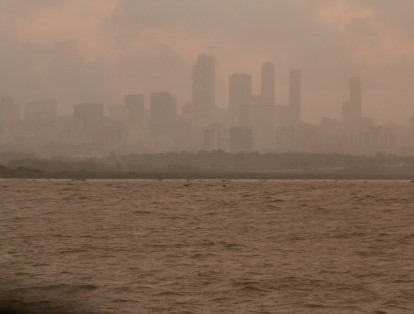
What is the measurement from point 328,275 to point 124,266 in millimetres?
7439

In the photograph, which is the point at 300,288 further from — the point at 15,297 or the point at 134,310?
the point at 15,297

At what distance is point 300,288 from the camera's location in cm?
2362

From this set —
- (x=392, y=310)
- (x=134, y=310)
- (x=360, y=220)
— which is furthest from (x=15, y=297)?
(x=360, y=220)

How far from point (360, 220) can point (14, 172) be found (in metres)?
148

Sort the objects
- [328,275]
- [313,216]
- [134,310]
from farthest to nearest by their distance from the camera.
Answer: [313,216], [328,275], [134,310]

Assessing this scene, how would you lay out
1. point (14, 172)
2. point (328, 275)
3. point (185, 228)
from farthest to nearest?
point (14, 172), point (185, 228), point (328, 275)

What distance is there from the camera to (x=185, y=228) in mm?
43156

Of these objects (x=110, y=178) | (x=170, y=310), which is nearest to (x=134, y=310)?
(x=170, y=310)

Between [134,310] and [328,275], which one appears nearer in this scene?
[134,310]

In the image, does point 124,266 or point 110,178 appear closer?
point 124,266

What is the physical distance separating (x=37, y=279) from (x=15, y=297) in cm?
374

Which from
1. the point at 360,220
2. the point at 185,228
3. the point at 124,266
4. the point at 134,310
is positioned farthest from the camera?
the point at 360,220

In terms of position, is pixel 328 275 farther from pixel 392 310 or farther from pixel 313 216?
pixel 313 216

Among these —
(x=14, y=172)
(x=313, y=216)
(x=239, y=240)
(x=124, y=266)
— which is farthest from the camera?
(x=14, y=172)
